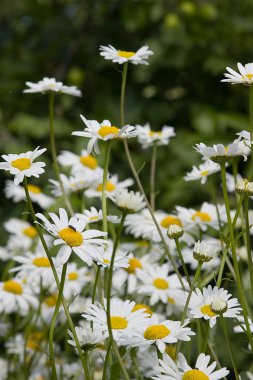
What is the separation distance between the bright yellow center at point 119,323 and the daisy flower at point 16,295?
0.98 feet

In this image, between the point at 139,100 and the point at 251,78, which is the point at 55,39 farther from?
the point at 251,78

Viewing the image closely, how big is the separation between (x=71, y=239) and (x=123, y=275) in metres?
0.32

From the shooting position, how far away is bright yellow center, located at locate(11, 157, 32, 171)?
0.54m

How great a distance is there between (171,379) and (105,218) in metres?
0.15

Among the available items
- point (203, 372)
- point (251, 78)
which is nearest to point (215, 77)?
point (251, 78)

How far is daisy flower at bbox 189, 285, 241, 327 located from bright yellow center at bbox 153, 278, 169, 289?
0.17m

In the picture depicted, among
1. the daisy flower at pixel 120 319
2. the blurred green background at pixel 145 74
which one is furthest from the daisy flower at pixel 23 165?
the blurred green background at pixel 145 74

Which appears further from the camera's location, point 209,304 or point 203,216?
point 203,216

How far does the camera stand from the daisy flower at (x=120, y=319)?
52 cm

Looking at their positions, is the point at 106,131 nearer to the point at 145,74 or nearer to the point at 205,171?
the point at 205,171

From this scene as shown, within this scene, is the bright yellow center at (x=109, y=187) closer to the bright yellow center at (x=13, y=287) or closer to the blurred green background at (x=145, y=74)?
the bright yellow center at (x=13, y=287)

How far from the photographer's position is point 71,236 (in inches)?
20.1

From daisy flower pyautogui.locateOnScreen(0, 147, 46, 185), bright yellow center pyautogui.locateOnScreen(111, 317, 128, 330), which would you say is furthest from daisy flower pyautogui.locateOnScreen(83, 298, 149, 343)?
daisy flower pyautogui.locateOnScreen(0, 147, 46, 185)

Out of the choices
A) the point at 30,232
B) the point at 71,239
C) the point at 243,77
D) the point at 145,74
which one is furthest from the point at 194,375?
the point at 145,74
